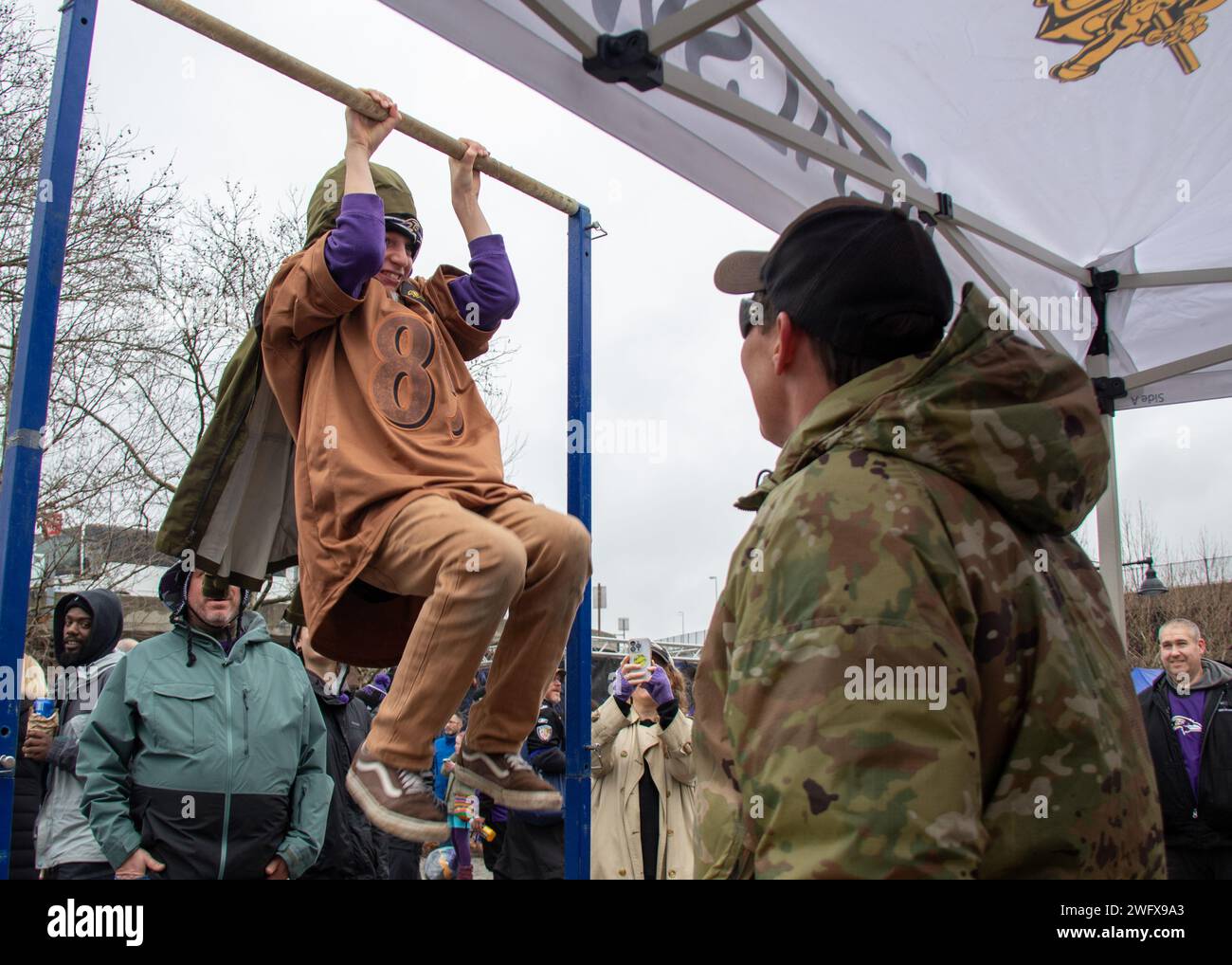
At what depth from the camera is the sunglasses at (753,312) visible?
66.1 inches

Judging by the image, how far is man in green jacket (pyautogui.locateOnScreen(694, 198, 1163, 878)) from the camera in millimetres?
1163

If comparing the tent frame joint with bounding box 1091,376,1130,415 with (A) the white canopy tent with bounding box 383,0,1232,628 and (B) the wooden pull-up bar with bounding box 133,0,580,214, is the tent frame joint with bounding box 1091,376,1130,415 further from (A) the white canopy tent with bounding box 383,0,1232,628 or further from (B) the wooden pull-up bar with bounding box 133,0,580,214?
(B) the wooden pull-up bar with bounding box 133,0,580,214

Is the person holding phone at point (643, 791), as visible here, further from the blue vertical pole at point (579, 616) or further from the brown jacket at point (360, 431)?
the brown jacket at point (360, 431)

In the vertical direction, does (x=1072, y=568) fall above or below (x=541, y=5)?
below

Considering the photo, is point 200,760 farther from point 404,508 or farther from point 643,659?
point 643,659

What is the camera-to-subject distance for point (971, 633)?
127cm

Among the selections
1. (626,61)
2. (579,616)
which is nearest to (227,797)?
(579,616)

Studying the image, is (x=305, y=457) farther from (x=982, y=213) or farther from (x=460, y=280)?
(x=982, y=213)

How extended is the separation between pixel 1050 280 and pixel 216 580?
4.49 meters

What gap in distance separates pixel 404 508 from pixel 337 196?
94 centimetres

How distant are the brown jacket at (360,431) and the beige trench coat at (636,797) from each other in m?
2.76

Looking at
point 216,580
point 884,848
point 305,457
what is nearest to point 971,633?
point 884,848

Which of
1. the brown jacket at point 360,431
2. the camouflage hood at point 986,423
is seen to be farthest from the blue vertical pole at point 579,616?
the camouflage hood at point 986,423

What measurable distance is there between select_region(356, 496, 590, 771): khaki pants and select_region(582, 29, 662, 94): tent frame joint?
1.35 meters
